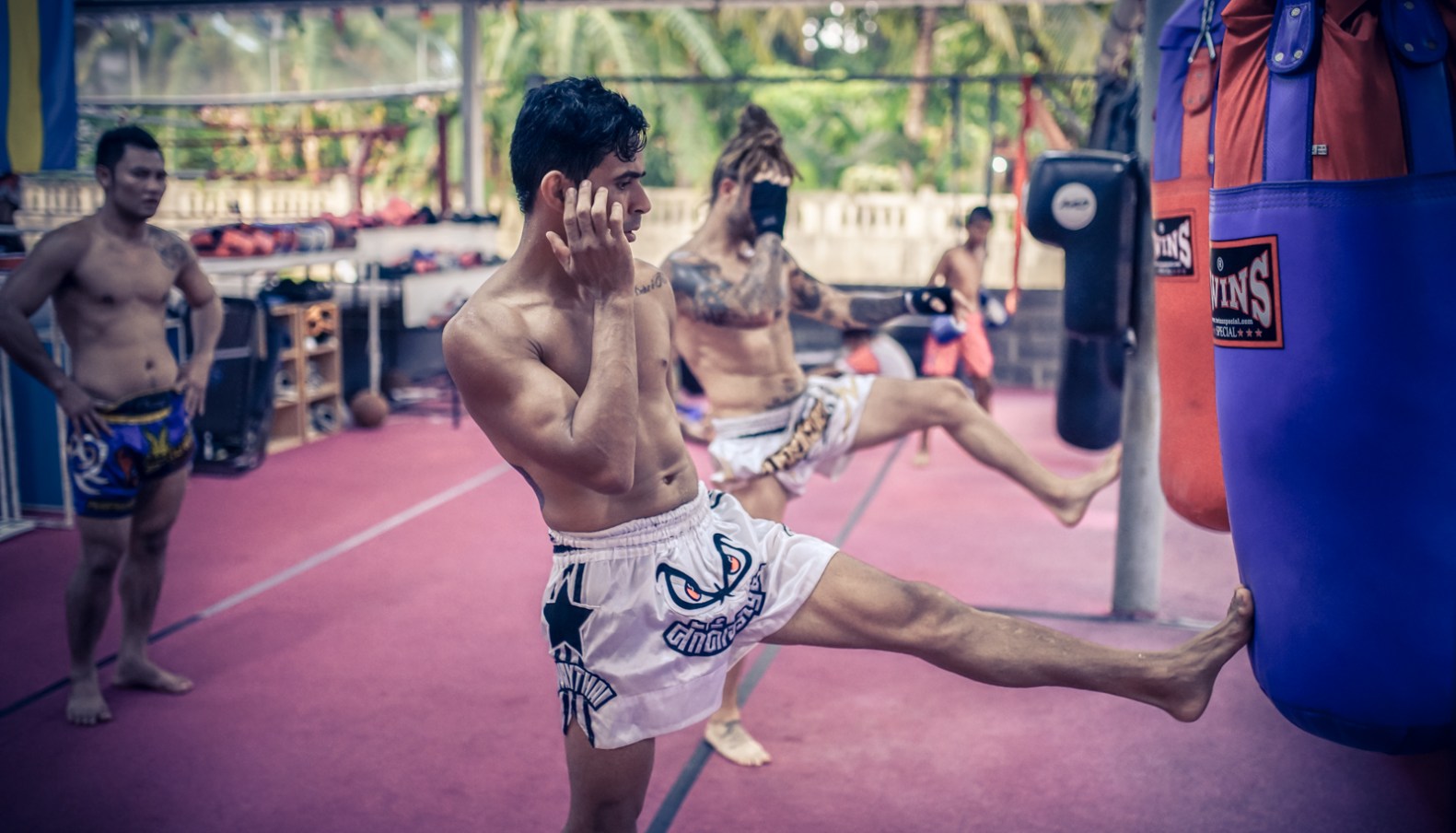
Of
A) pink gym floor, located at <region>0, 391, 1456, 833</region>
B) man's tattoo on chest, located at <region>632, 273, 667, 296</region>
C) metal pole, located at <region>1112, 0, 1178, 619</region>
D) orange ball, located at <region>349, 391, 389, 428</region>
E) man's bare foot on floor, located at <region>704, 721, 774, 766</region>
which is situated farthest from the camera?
orange ball, located at <region>349, 391, 389, 428</region>

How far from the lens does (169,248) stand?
380 centimetres

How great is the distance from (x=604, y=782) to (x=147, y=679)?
2.39 metres

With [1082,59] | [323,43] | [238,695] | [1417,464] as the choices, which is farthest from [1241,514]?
[323,43]

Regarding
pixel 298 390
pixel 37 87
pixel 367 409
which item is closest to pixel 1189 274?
pixel 37 87

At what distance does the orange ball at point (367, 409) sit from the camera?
8680 millimetres

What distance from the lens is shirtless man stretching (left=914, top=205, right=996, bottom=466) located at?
788 centimetres

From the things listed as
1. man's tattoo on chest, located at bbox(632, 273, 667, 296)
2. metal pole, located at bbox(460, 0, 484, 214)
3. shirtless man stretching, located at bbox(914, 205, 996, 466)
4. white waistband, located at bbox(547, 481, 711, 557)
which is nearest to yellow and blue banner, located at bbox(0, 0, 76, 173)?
man's tattoo on chest, located at bbox(632, 273, 667, 296)

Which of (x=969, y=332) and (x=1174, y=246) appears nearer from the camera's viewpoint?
(x=1174, y=246)

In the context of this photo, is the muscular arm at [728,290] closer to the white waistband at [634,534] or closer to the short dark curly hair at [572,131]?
the white waistband at [634,534]

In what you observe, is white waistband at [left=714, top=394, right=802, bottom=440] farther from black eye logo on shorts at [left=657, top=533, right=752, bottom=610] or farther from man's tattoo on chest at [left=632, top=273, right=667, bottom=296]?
black eye logo on shorts at [left=657, top=533, right=752, bottom=610]

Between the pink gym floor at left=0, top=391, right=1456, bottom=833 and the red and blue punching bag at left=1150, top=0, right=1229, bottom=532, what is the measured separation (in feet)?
3.24

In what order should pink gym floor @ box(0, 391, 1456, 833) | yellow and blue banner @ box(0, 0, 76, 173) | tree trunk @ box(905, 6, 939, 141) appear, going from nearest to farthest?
pink gym floor @ box(0, 391, 1456, 833), yellow and blue banner @ box(0, 0, 76, 173), tree trunk @ box(905, 6, 939, 141)

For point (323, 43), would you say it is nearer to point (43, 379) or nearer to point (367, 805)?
Result: point (43, 379)

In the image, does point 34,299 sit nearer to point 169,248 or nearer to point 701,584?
point 169,248
